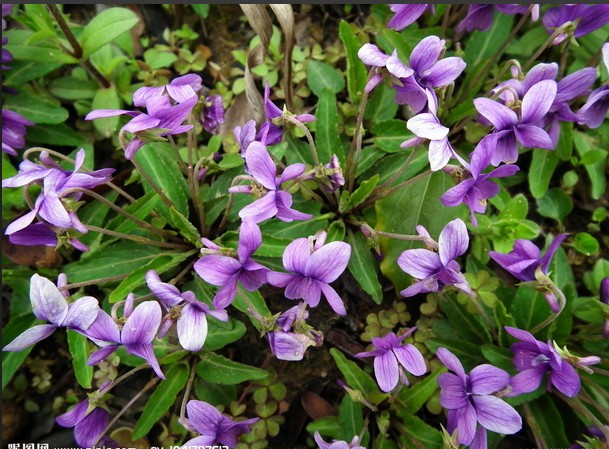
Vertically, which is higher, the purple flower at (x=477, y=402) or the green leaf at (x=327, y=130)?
the green leaf at (x=327, y=130)

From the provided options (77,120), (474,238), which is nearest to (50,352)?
(77,120)

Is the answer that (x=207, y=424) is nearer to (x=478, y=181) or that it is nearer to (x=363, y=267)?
(x=363, y=267)

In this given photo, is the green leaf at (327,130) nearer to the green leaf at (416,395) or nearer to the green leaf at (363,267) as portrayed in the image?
the green leaf at (363,267)

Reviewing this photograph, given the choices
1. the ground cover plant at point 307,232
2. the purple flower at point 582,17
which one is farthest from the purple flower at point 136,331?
the purple flower at point 582,17

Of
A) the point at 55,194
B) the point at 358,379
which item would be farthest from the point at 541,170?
the point at 55,194

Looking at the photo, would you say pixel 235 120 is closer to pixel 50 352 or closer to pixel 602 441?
pixel 50 352

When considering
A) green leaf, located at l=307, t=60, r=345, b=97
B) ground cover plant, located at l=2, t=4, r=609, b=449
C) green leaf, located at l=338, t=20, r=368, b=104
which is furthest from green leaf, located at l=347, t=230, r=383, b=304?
green leaf, located at l=307, t=60, r=345, b=97

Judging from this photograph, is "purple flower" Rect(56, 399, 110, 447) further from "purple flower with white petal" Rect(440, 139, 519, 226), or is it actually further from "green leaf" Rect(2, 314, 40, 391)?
"purple flower with white petal" Rect(440, 139, 519, 226)
